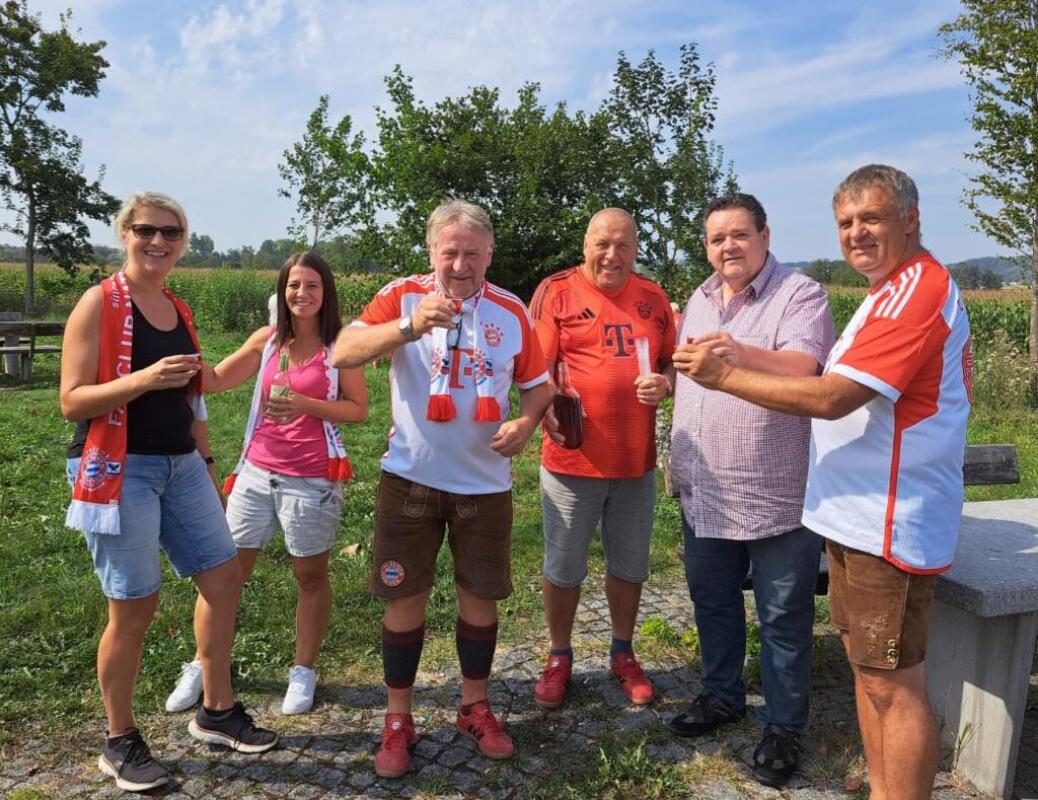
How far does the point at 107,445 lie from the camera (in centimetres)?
259

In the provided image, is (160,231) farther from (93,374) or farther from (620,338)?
(620,338)

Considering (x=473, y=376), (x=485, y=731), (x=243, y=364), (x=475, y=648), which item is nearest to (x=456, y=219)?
(x=473, y=376)

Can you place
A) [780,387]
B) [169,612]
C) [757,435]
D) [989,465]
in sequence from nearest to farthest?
1. [780,387]
2. [757,435]
3. [989,465]
4. [169,612]

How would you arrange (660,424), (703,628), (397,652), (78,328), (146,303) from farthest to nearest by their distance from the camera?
1. (660,424)
2. (703,628)
3. (397,652)
4. (146,303)
5. (78,328)

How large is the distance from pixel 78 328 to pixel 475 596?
5.47 ft

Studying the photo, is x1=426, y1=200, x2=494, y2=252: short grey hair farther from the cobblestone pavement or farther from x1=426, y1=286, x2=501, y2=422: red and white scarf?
the cobblestone pavement

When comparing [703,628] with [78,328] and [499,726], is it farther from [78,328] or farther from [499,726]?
[78,328]

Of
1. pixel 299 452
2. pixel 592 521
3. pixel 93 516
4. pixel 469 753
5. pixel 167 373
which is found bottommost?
pixel 469 753

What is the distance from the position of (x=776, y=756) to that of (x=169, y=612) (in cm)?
300

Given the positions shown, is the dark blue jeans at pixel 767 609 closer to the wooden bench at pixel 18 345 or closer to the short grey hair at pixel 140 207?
the short grey hair at pixel 140 207

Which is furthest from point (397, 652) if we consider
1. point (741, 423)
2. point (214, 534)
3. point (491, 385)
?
point (741, 423)

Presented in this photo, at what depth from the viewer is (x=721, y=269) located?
9.72 feet

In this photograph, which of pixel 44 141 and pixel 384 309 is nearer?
pixel 384 309

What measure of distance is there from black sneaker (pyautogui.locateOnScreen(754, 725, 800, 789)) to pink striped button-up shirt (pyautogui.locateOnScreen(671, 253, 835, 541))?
0.75m
